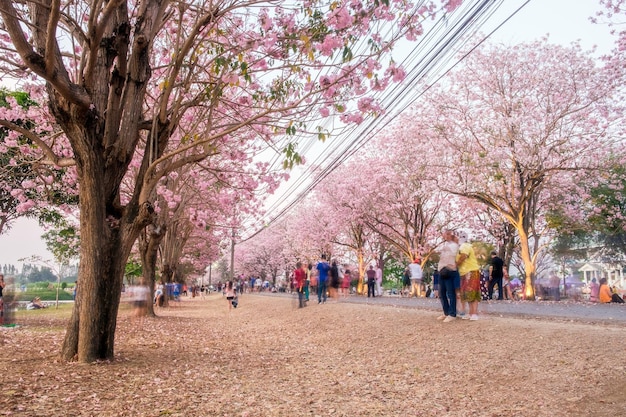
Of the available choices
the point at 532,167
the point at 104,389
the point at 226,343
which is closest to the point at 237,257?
the point at 532,167

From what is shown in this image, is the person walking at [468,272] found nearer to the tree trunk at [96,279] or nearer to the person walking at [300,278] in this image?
the tree trunk at [96,279]

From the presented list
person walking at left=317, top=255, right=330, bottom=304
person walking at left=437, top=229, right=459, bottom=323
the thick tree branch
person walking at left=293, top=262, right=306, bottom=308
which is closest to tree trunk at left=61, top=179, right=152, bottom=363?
the thick tree branch

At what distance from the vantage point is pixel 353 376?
25.5 ft

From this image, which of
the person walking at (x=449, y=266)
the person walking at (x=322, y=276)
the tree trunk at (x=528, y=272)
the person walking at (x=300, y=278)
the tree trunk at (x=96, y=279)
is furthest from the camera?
the tree trunk at (x=528, y=272)

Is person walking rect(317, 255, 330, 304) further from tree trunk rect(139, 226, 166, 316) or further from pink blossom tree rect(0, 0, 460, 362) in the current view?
pink blossom tree rect(0, 0, 460, 362)

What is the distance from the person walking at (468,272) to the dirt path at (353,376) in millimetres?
554

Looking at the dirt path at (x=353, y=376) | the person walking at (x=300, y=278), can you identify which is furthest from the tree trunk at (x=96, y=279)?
the person walking at (x=300, y=278)

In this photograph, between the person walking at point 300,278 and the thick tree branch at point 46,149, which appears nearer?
the thick tree branch at point 46,149

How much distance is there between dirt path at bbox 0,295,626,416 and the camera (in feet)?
18.3

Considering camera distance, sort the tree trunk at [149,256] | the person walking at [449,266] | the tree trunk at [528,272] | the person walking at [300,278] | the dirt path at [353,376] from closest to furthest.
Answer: the dirt path at [353,376] < the person walking at [449,266] < the tree trunk at [149,256] < the person walking at [300,278] < the tree trunk at [528,272]

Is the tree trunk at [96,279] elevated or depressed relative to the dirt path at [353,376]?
elevated

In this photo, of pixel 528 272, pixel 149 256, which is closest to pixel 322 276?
pixel 149 256

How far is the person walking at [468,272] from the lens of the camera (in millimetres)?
10047

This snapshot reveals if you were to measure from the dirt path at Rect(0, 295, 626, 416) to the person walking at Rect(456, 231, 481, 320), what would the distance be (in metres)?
0.55
